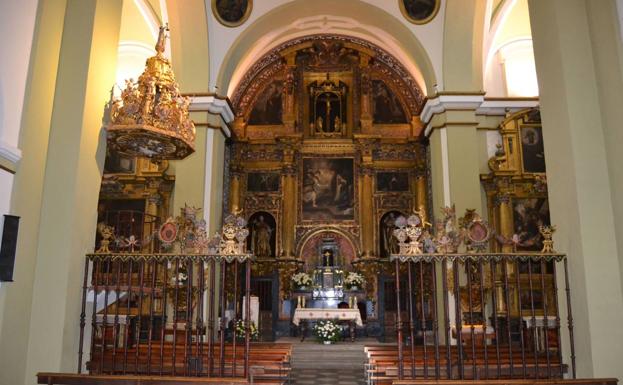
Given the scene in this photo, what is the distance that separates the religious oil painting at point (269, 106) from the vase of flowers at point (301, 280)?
4458 millimetres

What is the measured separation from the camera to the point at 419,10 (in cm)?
1258

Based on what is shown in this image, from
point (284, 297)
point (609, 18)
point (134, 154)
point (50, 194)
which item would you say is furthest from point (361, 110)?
point (50, 194)

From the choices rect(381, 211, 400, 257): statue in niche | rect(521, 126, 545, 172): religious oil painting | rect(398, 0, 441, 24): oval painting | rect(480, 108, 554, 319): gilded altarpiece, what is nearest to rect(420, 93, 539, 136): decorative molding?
rect(480, 108, 554, 319): gilded altarpiece

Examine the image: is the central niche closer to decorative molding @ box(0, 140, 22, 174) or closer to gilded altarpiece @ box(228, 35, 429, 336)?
gilded altarpiece @ box(228, 35, 429, 336)

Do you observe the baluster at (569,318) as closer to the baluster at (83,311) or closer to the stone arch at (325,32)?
the baluster at (83,311)

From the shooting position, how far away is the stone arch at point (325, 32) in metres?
12.8

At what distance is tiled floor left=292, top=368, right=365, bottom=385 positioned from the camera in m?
8.77

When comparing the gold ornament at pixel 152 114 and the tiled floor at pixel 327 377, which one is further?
the tiled floor at pixel 327 377

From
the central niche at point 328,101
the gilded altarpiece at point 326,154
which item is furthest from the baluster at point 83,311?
the central niche at point 328,101

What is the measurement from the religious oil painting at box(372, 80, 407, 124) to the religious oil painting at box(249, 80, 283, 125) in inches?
107

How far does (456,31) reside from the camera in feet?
40.2

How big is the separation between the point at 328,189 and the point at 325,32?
435cm

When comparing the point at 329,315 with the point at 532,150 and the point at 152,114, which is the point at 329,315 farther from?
the point at 152,114

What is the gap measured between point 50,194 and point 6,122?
1008 mm
